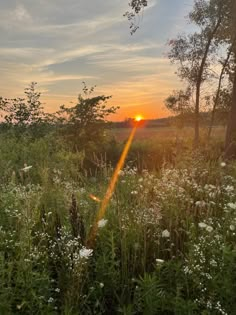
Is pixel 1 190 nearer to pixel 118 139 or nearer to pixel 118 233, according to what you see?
pixel 118 233

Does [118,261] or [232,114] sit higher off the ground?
[232,114]

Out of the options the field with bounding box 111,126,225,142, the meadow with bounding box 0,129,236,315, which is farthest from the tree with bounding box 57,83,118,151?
the meadow with bounding box 0,129,236,315

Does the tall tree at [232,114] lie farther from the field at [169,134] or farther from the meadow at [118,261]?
the meadow at [118,261]

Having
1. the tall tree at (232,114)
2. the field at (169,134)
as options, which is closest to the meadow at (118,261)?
the tall tree at (232,114)

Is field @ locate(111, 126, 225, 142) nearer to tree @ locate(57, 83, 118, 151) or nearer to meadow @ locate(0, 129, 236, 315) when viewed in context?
tree @ locate(57, 83, 118, 151)

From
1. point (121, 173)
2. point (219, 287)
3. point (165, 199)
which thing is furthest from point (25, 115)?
point (219, 287)

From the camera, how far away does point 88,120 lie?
23734 millimetres

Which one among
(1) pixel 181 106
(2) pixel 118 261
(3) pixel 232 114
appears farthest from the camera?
(1) pixel 181 106

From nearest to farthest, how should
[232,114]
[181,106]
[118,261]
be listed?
[118,261], [232,114], [181,106]

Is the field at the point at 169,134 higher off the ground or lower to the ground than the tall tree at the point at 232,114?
lower

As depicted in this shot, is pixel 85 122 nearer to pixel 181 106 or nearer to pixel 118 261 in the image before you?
pixel 181 106

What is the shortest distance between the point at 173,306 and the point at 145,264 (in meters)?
0.82

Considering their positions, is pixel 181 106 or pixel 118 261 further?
pixel 181 106

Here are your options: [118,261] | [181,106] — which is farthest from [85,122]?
[118,261]
